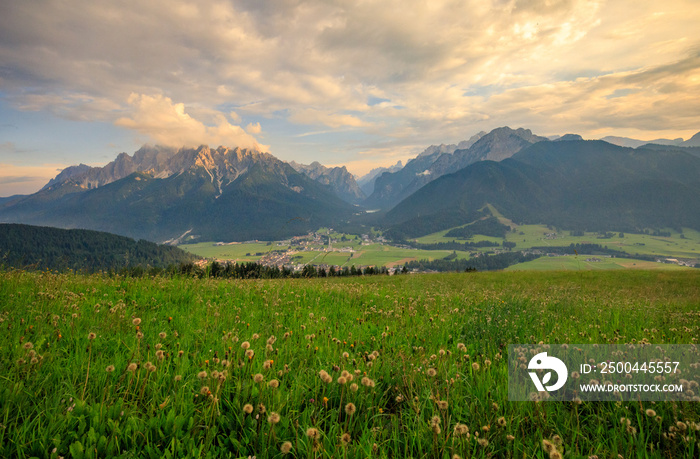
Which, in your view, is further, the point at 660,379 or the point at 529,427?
the point at 660,379

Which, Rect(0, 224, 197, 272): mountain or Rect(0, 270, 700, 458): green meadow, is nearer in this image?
Rect(0, 270, 700, 458): green meadow

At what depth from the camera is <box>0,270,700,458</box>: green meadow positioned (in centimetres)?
246

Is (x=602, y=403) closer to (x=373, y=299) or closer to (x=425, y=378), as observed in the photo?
(x=425, y=378)

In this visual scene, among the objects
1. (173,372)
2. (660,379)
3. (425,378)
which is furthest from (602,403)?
(173,372)

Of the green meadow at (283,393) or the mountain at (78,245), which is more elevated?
the green meadow at (283,393)

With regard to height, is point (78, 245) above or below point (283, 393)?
below

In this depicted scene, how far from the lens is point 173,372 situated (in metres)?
3.56

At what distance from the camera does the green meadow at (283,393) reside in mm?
2465

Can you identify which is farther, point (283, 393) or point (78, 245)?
point (78, 245)

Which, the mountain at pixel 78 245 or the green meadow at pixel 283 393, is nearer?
the green meadow at pixel 283 393

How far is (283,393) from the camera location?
125 inches

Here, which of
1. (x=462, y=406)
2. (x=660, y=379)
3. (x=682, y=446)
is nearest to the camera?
(x=682, y=446)

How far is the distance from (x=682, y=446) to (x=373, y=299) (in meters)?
6.81

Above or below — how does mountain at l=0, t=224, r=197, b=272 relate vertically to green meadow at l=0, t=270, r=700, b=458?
below
